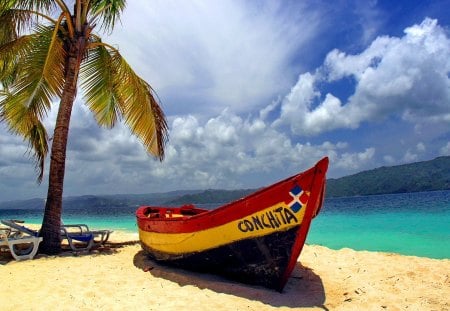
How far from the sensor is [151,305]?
206 inches

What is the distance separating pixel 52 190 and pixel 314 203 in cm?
597

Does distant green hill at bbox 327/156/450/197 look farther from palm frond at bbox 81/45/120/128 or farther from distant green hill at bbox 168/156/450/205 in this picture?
palm frond at bbox 81/45/120/128

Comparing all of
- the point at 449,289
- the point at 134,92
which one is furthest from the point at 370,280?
the point at 134,92

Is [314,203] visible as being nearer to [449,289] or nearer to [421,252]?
[449,289]

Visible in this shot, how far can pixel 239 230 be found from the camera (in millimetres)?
5930

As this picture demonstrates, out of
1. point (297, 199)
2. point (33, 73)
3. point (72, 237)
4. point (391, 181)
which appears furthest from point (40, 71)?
point (391, 181)

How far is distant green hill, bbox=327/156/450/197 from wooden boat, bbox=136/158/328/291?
101m

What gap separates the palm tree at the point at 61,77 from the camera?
321 inches

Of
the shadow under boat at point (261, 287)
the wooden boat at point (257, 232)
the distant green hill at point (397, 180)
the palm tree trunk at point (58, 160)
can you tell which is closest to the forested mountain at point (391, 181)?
the distant green hill at point (397, 180)

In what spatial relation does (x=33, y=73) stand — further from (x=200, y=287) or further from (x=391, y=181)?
(x=391, y=181)

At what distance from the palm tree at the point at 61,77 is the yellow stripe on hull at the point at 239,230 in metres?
3.44

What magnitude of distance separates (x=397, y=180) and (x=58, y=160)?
4284 inches

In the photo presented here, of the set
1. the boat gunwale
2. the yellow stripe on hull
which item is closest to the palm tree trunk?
the yellow stripe on hull

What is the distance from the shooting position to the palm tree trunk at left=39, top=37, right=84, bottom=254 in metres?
8.48
